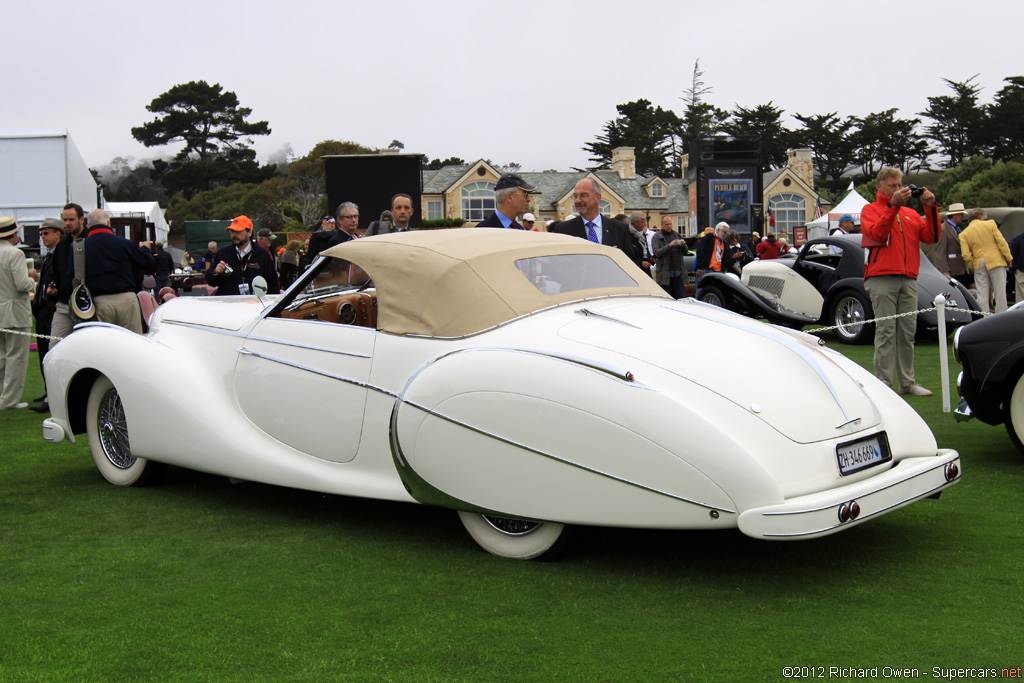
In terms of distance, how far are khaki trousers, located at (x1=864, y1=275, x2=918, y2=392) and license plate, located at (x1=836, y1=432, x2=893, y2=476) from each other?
15.5 feet

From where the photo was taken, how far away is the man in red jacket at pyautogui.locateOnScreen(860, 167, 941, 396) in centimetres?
838

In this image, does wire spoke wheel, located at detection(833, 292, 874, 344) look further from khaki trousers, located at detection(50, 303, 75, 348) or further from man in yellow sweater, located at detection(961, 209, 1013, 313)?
khaki trousers, located at detection(50, 303, 75, 348)

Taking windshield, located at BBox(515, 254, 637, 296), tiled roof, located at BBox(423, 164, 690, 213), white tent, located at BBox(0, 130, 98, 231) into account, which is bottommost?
windshield, located at BBox(515, 254, 637, 296)

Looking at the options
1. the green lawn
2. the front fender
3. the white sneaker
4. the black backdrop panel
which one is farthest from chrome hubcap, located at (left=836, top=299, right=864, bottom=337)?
the black backdrop panel

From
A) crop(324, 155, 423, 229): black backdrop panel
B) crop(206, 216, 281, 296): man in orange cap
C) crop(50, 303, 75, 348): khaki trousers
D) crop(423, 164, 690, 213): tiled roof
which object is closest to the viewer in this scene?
crop(50, 303, 75, 348): khaki trousers

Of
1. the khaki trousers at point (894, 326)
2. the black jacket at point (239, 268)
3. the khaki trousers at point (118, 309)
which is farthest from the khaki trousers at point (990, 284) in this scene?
the khaki trousers at point (118, 309)

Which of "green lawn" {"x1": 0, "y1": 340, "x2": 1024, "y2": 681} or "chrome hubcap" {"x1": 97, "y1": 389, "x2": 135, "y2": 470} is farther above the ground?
"chrome hubcap" {"x1": 97, "y1": 389, "x2": 135, "y2": 470}

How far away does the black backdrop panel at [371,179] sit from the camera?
83.9ft

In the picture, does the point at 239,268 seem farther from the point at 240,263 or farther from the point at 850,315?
the point at 850,315

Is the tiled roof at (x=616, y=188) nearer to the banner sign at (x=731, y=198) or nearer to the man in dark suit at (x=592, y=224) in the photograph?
the banner sign at (x=731, y=198)

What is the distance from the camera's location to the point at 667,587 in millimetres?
3926

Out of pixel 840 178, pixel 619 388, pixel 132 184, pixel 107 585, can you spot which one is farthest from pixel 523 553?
pixel 132 184

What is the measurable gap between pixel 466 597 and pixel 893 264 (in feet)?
20.0

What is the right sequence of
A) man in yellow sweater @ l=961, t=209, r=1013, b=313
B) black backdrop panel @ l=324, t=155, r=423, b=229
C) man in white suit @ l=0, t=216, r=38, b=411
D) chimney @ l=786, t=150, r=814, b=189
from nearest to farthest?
man in white suit @ l=0, t=216, r=38, b=411 < man in yellow sweater @ l=961, t=209, r=1013, b=313 < black backdrop panel @ l=324, t=155, r=423, b=229 < chimney @ l=786, t=150, r=814, b=189
